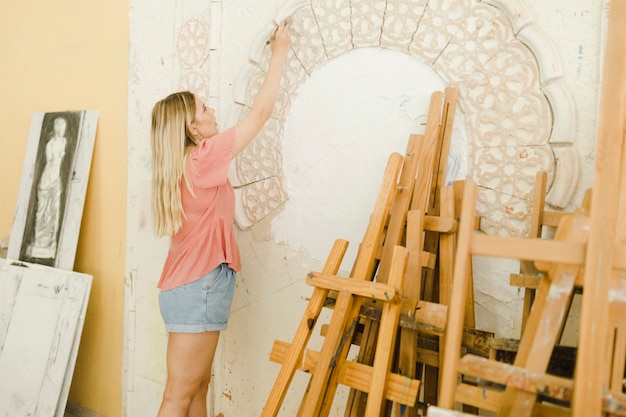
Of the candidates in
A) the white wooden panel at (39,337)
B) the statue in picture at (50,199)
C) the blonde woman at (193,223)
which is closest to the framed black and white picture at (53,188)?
the statue in picture at (50,199)

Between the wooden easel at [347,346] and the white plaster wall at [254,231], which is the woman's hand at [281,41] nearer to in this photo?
the white plaster wall at [254,231]

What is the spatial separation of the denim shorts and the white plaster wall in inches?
13.1

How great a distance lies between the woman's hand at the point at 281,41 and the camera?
6.66ft

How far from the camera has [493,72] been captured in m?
1.71

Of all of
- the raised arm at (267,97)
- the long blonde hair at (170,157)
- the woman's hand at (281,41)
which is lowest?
the long blonde hair at (170,157)

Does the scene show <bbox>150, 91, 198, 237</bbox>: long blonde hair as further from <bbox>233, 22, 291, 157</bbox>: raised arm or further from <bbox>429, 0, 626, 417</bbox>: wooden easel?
<bbox>429, 0, 626, 417</bbox>: wooden easel

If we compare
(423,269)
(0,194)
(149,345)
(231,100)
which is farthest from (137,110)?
(423,269)

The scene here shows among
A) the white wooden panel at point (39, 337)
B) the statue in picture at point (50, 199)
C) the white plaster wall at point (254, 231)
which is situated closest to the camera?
the white plaster wall at point (254, 231)

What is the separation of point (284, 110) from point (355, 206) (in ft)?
1.68

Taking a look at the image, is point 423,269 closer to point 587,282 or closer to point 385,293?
point 385,293

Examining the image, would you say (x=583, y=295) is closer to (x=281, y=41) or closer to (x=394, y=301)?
(x=394, y=301)

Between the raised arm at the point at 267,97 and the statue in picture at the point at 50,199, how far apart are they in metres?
1.50

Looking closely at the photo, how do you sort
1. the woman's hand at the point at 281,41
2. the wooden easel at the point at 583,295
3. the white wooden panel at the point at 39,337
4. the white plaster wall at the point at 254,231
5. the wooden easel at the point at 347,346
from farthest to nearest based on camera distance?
the white wooden panel at the point at 39,337
the woman's hand at the point at 281,41
the white plaster wall at the point at 254,231
the wooden easel at the point at 347,346
the wooden easel at the point at 583,295

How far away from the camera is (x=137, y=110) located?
264cm
